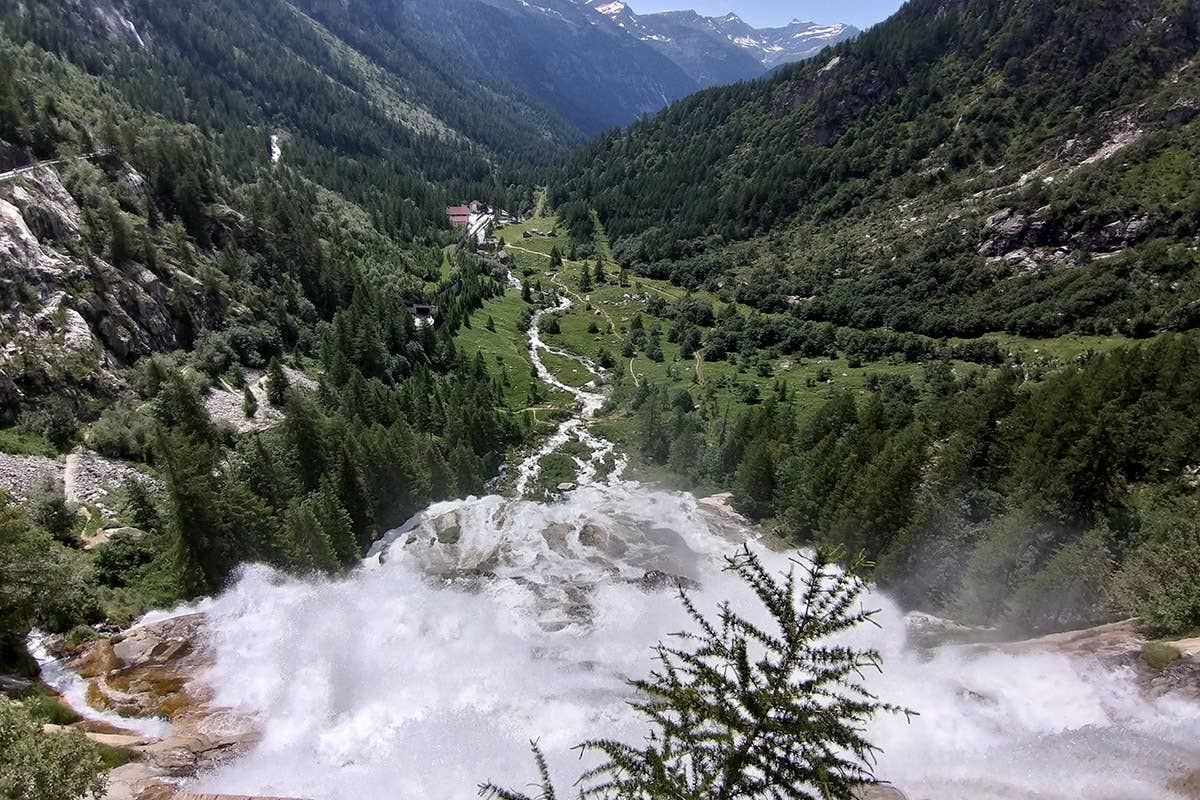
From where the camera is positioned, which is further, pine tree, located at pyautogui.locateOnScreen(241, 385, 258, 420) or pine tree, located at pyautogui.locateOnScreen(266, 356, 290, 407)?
pine tree, located at pyautogui.locateOnScreen(266, 356, 290, 407)

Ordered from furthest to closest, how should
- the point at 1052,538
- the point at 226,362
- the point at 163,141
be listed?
1. the point at 163,141
2. the point at 226,362
3. the point at 1052,538

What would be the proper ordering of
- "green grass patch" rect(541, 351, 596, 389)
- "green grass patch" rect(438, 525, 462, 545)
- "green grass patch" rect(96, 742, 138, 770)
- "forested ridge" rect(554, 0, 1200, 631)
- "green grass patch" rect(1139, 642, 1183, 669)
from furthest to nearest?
"green grass patch" rect(541, 351, 596, 389)
"green grass patch" rect(438, 525, 462, 545)
"forested ridge" rect(554, 0, 1200, 631)
"green grass patch" rect(1139, 642, 1183, 669)
"green grass patch" rect(96, 742, 138, 770)

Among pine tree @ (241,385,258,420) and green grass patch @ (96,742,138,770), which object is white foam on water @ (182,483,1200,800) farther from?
pine tree @ (241,385,258,420)

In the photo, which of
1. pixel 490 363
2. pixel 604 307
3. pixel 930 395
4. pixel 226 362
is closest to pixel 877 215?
pixel 604 307

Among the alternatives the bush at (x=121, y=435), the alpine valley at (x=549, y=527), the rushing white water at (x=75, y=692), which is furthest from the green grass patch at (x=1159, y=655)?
the bush at (x=121, y=435)

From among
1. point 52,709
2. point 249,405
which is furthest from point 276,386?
point 52,709

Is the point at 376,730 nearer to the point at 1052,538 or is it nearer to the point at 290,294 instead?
the point at 1052,538

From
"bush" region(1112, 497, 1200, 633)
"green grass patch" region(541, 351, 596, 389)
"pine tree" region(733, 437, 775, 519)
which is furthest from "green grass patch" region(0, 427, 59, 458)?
"green grass patch" region(541, 351, 596, 389)

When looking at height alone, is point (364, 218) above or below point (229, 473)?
above

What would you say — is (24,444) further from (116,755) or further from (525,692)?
(525,692)
